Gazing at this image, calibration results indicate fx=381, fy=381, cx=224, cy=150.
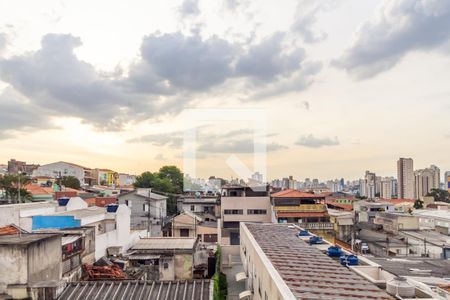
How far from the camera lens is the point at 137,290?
400 inches

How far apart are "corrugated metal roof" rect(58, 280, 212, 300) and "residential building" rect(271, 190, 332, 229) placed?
20.8m

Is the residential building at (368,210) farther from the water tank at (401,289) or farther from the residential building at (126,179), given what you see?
the residential building at (126,179)

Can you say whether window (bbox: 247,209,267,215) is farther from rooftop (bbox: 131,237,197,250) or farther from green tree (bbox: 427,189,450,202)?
green tree (bbox: 427,189,450,202)

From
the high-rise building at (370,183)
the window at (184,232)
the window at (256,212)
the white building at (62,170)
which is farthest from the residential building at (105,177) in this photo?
the high-rise building at (370,183)

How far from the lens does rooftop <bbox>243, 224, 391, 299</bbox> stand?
787cm

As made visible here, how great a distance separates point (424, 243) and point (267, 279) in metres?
20.5

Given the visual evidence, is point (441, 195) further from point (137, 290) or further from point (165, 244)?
point (137, 290)

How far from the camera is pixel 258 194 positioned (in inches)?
1428

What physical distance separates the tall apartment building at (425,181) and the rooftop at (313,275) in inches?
3300

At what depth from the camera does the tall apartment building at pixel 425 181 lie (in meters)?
86.8

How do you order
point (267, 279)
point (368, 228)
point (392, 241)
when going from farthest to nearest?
1. point (368, 228)
2. point (392, 241)
3. point (267, 279)

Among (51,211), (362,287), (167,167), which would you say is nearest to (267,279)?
(362,287)

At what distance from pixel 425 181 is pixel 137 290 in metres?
Answer: 90.7

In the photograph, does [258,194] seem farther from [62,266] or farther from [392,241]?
[62,266]
